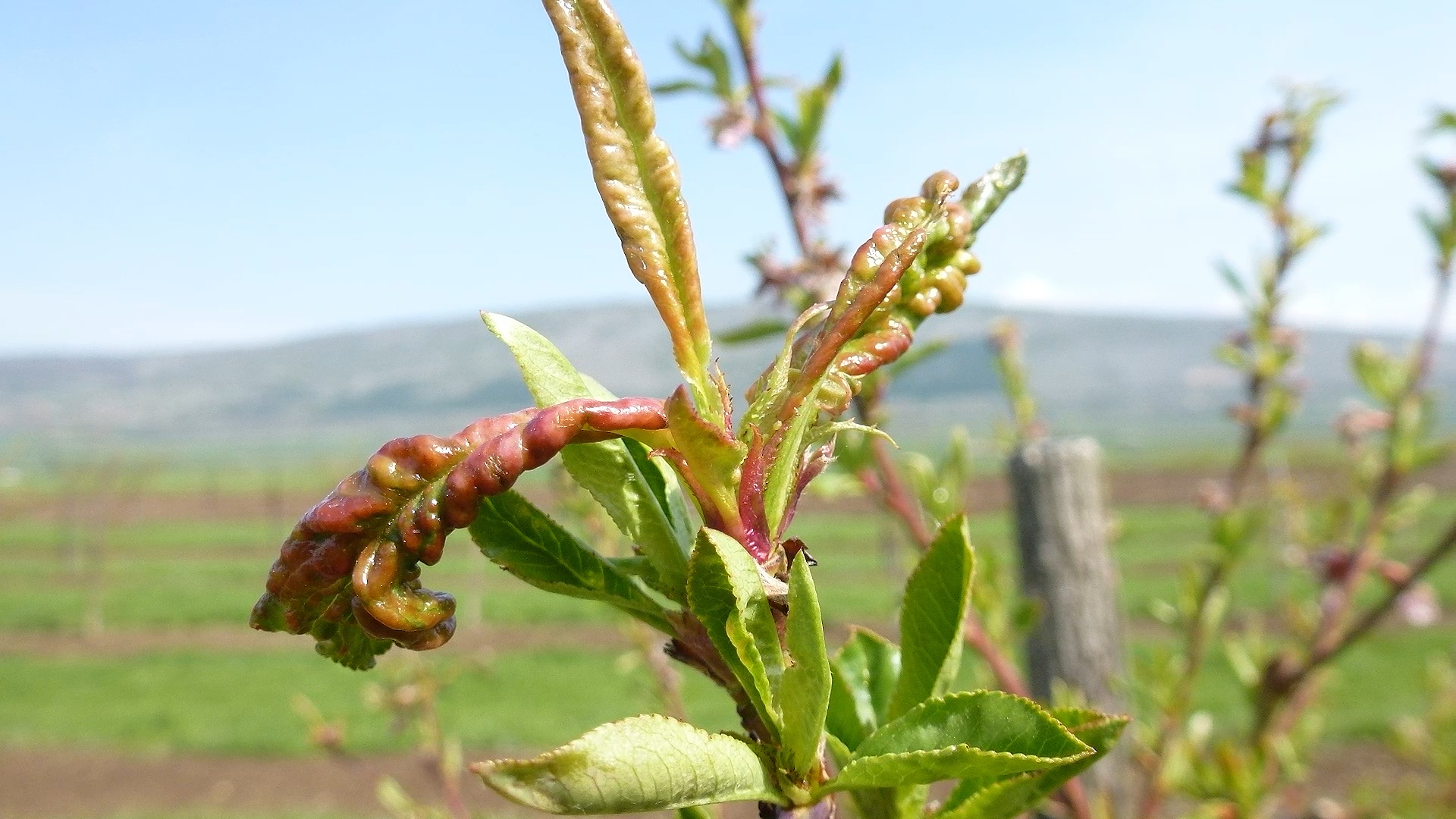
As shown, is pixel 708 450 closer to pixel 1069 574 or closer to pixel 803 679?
pixel 803 679

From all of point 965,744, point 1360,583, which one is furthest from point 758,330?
point 1360,583

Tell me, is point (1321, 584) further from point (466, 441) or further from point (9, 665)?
point (9, 665)

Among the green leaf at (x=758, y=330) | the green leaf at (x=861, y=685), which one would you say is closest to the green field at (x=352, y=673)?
the green leaf at (x=758, y=330)

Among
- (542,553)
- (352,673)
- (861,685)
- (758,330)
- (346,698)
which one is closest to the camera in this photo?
(542,553)

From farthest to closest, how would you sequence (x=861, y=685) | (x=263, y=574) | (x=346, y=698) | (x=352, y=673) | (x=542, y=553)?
(x=263, y=574), (x=352, y=673), (x=346, y=698), (x=861, y=685), (x=542, y=553)

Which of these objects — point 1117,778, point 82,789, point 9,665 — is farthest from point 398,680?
point 9,665

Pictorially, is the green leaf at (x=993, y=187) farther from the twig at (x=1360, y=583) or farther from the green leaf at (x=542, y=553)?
the twig at (x=1360, y=583)

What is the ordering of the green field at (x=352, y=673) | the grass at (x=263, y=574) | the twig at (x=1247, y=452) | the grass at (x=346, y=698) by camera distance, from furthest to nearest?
1. the grass at (x=263, y=574)
2. the green field at (x=352, y=673)
3. the grass at (x=346, y=698)
4. the twig at (x=1247, y=452)
